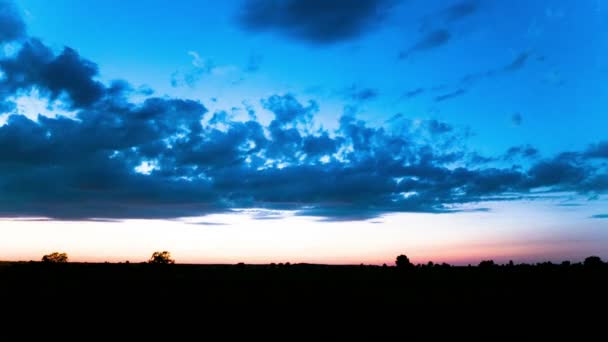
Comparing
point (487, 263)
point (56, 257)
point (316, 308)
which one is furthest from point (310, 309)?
point (56, 257)

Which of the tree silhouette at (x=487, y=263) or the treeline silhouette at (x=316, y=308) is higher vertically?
the tree silhouette at (x=487, y=263)

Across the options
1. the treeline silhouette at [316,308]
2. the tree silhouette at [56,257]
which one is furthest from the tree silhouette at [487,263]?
the tree silhouette at [56,257]

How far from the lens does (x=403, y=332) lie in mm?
28109

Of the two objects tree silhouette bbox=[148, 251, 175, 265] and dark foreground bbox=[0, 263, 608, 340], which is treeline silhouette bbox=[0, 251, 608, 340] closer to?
dark foreground bbox=[0, 263, 608, 340]

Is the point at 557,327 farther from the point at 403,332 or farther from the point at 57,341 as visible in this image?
the point at 57,341

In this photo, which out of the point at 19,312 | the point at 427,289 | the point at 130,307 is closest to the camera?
the point at 19,312

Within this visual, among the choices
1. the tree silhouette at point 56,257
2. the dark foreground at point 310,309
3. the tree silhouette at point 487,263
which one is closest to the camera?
the dark foreground at point 310,309

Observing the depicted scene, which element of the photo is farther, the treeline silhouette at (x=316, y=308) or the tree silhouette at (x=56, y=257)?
the tree silhouette at (x=56, y=257)

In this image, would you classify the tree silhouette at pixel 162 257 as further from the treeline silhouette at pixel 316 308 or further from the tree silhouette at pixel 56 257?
the treeline silhouette at pixel 316 308

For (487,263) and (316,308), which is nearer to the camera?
(316,308)

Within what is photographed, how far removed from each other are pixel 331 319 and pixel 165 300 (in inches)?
574

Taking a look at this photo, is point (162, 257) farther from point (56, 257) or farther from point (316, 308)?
point (316, 308)

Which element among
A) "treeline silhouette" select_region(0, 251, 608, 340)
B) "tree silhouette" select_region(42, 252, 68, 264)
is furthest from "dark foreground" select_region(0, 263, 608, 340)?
"tree silhouette" select_region(42, 252, 68, 264)

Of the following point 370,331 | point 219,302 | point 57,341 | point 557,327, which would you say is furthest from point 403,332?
point 57,341
